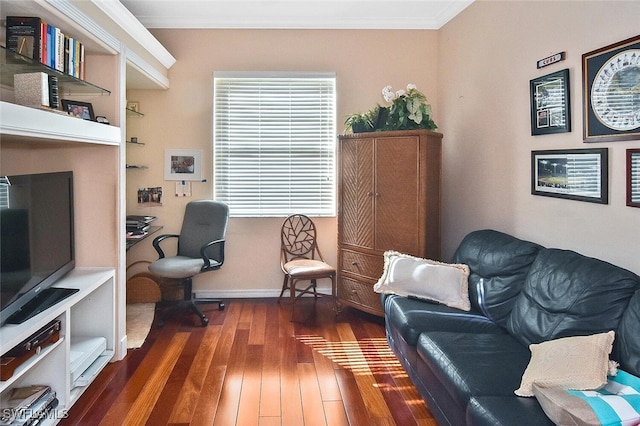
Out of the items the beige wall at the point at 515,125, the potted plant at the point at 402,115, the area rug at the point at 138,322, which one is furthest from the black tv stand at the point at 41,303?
the beige wall at the point at 515,125

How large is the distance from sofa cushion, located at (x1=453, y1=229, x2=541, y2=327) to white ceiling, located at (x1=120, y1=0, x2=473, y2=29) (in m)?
2.24

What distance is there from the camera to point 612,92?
2.33 metres

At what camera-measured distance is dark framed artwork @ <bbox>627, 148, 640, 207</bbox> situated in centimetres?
218

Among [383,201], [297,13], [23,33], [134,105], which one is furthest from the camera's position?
[134,105]

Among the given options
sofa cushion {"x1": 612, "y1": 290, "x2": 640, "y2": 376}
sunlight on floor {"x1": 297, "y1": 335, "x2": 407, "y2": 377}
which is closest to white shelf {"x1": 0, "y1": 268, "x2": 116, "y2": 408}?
sunlight on floor {"x1": 297, "y1": 335, "x2": 407, "y2": 377}

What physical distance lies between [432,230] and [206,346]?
6.69ft

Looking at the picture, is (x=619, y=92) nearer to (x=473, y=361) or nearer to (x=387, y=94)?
(x=473, y=361)

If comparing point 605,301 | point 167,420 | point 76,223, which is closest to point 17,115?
point 76,223

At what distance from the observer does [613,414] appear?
1.48 m

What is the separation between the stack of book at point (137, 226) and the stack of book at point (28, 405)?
6.06 ft

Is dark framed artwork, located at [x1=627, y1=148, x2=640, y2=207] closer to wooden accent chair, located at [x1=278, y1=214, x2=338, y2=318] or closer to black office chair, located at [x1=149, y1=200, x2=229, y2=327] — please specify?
wooden accent chair, located at [x1=278, y1=214, x2=338, y2=318]

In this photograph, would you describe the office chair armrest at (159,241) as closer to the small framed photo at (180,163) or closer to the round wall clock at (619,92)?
the small framed photo at (180,163)

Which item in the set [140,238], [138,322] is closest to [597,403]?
[138,322]

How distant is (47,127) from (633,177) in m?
2.85
